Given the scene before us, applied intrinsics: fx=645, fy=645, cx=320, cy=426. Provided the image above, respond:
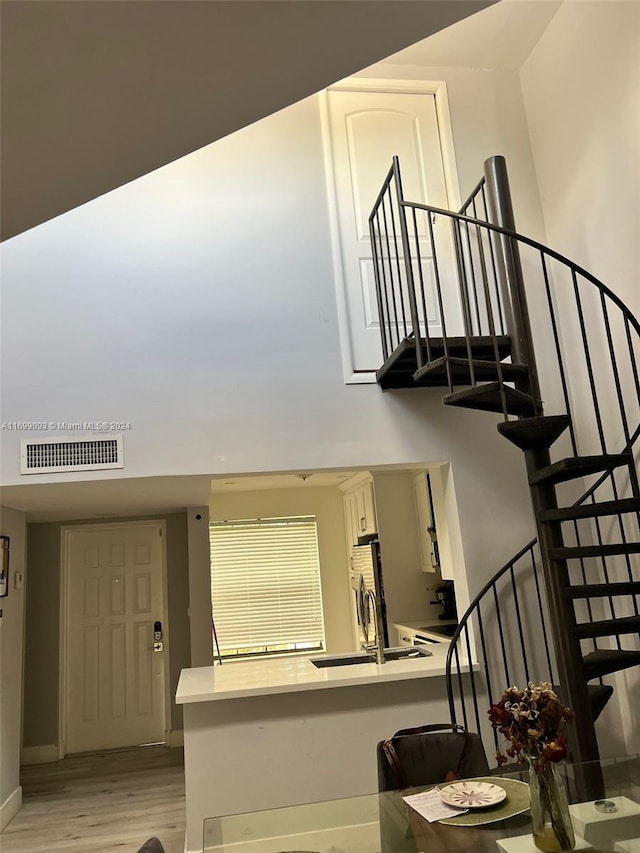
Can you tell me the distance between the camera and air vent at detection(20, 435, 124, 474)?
3.70 metres

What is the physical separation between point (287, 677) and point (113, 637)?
9.67 feet

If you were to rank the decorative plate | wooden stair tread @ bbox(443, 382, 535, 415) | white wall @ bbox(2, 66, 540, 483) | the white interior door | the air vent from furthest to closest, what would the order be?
the white interior door < white wall @ bbox(2, 66, 540, 483) < the air vent < wooden stair tread @ bbox(443, 382, 535, 415) < the decorative plate

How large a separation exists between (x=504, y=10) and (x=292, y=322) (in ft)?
8.48

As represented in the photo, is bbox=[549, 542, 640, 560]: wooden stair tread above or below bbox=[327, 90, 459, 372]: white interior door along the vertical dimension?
below

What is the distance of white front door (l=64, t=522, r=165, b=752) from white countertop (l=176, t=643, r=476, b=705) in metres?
2.22

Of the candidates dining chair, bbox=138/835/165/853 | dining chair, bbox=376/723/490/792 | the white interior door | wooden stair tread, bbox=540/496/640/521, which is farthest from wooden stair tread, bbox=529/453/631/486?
dining chair, bbox=138/835/165/853

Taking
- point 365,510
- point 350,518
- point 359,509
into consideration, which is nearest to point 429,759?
point 365,510

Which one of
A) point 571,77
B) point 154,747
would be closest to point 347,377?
point 571,77

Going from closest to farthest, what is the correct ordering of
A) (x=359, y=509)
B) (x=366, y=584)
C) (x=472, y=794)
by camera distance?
(x=472, y=794) → (x=366, y=584) → (x=359, y=509)

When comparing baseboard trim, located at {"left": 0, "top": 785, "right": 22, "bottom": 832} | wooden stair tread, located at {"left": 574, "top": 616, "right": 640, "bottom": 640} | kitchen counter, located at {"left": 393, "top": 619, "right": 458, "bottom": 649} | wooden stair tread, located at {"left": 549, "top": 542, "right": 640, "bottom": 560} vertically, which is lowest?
baseboard trim, located at {"left": 0, "top": 785, "right": 22, "bottom": 832}

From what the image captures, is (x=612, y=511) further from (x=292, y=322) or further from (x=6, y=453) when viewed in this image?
(x=6, y=453)

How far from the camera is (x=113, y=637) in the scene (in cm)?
609

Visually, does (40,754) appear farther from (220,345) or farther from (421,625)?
(220,345)

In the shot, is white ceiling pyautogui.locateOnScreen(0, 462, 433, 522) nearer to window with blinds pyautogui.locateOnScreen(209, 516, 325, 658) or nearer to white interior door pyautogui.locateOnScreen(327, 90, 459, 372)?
window with blinds pyautogui.locateOnScreen(209, 516, 325, 658)
